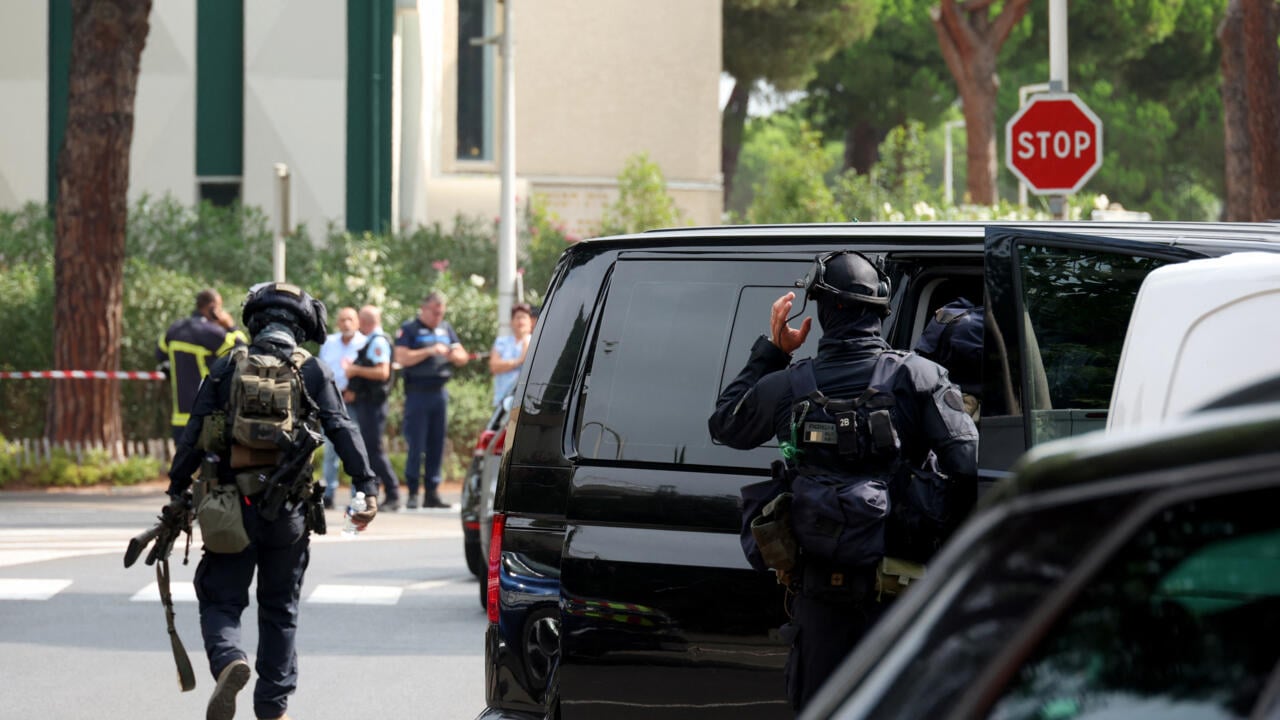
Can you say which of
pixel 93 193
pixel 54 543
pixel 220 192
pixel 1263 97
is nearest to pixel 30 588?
pixel 54 543

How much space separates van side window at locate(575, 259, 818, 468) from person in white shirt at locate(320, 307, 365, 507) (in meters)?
11.2

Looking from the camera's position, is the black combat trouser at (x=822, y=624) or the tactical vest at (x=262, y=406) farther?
the tactical vest at (x=262, y=406)

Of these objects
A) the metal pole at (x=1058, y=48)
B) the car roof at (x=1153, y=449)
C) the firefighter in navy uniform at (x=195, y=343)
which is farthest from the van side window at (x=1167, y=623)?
the firefighter in navy uniform at (x=195, y=343)

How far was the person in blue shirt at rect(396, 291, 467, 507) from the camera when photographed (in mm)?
16594

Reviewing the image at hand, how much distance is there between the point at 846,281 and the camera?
4.79m

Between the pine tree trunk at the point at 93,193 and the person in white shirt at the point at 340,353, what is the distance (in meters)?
→ 3.18

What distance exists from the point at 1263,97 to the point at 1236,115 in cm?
151

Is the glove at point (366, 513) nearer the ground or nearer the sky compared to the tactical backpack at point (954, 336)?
nearer the ground

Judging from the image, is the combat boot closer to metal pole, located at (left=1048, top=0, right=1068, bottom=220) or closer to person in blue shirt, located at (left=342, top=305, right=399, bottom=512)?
person in blue shirt, located at (left=342, top=305, right=399, bottom=512)

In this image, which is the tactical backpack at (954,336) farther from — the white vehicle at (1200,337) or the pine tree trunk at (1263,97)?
the pine tree trunk at (1263,97)

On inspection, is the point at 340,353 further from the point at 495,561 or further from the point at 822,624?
the point at 822,624

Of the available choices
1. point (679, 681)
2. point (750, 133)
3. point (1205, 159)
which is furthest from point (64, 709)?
point (1205, 159)

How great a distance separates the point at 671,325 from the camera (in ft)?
16.9

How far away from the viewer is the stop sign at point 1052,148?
45.1ft
